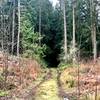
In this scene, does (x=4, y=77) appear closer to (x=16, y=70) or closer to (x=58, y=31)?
(x=16, y=70)

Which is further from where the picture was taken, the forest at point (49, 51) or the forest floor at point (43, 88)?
the forest at point (49, 51)

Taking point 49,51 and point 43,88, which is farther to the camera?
point 49,51

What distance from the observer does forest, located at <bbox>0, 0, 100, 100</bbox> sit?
1509cm

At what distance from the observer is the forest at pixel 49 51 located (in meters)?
15.1

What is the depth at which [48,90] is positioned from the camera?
15.5 meters

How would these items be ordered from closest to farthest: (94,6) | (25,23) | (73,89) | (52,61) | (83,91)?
(83,91) < (73,89) < (94,6) < (25,23) < (52,61)

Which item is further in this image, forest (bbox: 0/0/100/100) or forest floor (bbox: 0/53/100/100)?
forest (bbox: 0/0/100/100)

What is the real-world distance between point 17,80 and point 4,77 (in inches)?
58.4

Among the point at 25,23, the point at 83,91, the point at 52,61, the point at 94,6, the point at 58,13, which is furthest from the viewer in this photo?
the point at 58,13

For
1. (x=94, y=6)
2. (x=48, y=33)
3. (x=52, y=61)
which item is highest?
(x=94, y=6)

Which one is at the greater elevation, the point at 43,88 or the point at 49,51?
the point at 49,51

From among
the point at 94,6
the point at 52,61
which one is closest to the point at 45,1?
the point at 52,61

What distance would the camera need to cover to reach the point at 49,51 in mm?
45812

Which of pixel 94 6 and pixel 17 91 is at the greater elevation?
pixel 94 6
